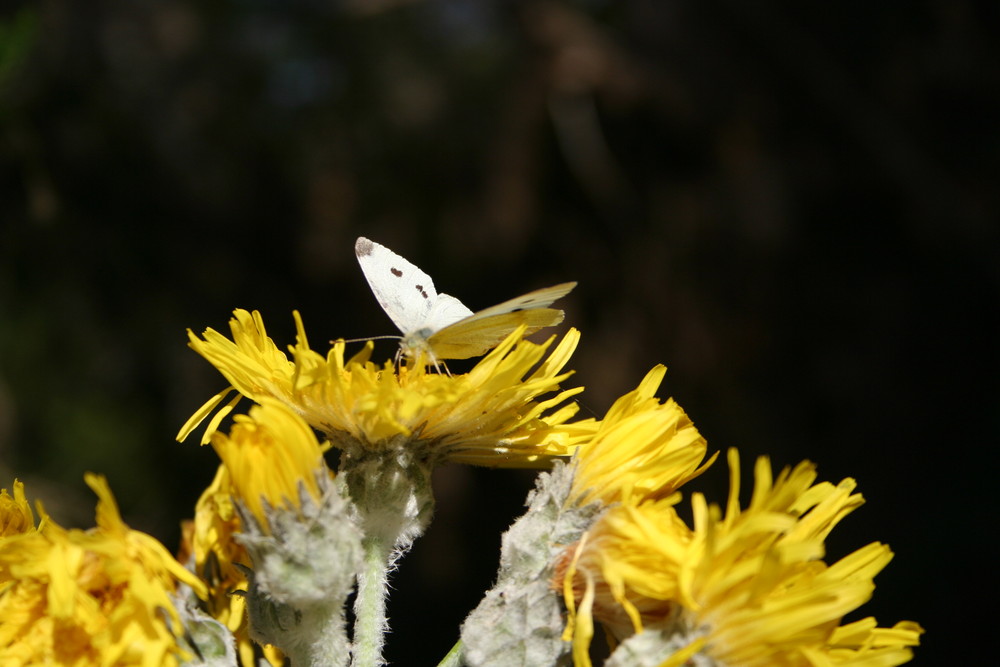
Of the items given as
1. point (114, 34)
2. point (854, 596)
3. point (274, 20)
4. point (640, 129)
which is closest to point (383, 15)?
point (274, 20)

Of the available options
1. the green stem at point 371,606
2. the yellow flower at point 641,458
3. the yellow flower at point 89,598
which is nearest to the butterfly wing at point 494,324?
the yellow flower at point 641,458

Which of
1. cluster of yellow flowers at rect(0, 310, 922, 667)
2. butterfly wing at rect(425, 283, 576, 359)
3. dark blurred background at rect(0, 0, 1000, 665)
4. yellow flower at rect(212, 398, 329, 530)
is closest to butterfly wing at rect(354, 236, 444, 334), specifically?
butterfly wing at rect(425, 283, 576, 359)

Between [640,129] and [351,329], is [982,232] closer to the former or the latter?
[640,129]

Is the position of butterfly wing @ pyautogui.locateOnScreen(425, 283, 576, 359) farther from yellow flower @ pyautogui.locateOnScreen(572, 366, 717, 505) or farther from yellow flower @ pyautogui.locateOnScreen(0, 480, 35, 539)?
yellow flower @ pyautogui.locateOnScreen(0, 480, 35, 539)

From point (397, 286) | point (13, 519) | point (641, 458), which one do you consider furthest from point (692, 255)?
point (13, 519)

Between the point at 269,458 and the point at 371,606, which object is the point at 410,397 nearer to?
the point at 269,458

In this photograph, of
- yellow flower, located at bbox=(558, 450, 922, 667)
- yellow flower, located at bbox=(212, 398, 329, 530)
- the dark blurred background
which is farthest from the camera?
the dark blurred background

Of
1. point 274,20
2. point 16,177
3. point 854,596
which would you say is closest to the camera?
point 854,596
